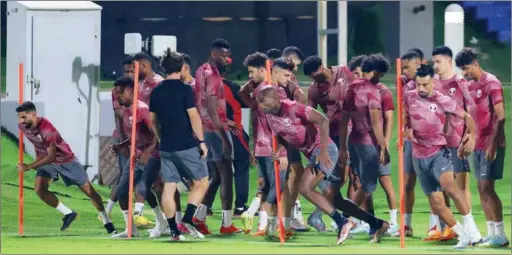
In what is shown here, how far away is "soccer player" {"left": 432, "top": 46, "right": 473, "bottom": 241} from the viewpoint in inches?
762

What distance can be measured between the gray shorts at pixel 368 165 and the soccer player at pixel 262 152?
0.78 m

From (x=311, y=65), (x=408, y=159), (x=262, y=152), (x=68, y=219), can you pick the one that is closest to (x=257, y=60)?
(x=311, y=65)

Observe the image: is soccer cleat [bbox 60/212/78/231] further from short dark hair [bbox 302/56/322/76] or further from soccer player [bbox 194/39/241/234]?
short dark hair [bbox 302/56/322/76]

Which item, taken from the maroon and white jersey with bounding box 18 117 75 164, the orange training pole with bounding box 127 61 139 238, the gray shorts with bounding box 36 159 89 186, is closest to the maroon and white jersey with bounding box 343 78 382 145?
the orange training pole with bounding box 127 61 139 238

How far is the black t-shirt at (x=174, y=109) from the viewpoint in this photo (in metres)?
19.3

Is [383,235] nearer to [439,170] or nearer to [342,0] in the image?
[439,170]

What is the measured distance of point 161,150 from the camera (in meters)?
19.5

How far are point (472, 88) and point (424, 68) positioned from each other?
714 mm

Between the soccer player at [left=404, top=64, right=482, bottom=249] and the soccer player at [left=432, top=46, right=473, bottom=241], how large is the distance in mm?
590

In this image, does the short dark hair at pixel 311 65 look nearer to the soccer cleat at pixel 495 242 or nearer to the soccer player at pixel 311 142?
the soccer player at pixel 311 142

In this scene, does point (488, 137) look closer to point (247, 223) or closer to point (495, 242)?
point (495, 242)

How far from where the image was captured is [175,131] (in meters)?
19.3

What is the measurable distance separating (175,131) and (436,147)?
2.62 metres

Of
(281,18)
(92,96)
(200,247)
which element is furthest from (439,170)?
(281,18)
